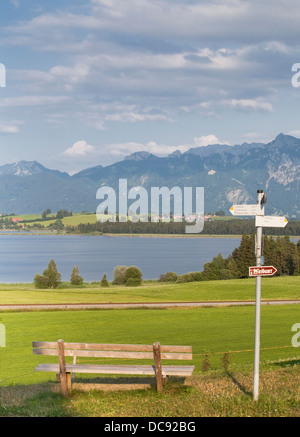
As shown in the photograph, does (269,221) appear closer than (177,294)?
Yes

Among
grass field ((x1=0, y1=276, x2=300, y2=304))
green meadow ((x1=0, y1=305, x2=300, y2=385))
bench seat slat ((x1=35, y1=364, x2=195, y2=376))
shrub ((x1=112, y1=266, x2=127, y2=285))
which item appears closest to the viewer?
bench seat slat ((x1=35, y1=364, x2=195, y2=376))

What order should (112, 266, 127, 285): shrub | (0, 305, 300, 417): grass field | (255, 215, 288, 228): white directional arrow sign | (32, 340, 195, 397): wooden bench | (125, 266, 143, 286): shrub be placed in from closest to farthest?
(0, 305, 300, 417): grass field → (255, 215, 288, 228): white directional arrow sign → (32, 340, 195, 397): wooden bench → (125, 266, 143, 286): shrub → (112, 266, 127, 285): shrub

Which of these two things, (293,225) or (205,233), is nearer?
(293,225)

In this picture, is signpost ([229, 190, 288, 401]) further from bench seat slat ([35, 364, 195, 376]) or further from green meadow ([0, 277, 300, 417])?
bench seat slat ([35, 364, 195, 376])

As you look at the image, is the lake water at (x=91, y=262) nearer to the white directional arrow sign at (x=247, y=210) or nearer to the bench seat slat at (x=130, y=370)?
the bench seat slat at (x=130, y=370)

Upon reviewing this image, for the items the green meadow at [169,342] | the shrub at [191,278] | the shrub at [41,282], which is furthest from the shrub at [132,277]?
the green meadow at [169,342]

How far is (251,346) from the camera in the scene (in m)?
23.6

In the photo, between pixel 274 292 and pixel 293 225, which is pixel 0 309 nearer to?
pixel 274 292

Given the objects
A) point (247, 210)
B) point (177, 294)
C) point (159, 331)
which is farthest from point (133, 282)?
point (247, 210)

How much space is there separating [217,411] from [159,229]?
613 feet

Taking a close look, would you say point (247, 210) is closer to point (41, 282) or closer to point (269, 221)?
point (269, 221)

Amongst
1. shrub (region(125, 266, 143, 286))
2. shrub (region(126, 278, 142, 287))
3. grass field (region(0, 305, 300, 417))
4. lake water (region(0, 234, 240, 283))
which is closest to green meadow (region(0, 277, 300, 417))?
grass field (region(0, 305, 300, 417))
